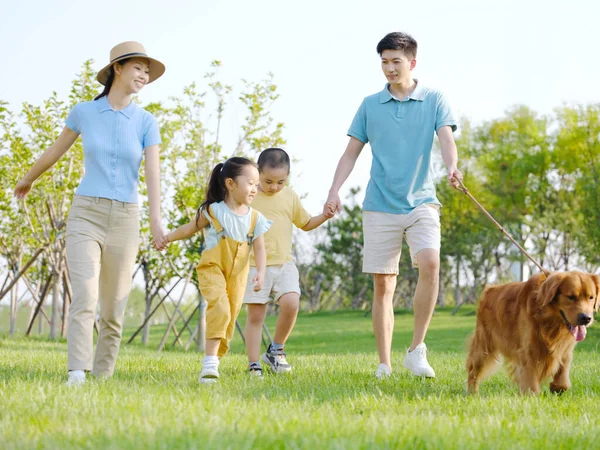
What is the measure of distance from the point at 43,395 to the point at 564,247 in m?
31.7

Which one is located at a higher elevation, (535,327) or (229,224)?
(229,224)

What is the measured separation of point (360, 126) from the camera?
6.45 meters

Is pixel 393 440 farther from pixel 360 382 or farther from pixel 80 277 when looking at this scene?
pixel 80 277

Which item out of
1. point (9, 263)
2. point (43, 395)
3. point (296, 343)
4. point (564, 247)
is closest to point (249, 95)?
point (296, 343)

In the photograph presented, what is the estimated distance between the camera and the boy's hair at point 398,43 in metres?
6.00

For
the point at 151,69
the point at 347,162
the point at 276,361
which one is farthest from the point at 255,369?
the point at 151,69

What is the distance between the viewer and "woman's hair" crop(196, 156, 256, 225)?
571 centimetres

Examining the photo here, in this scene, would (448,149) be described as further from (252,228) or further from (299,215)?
(252,228)

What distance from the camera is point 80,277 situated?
525cm

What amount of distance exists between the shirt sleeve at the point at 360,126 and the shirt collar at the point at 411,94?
0.62ft

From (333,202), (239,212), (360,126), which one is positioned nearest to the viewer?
(239,212)

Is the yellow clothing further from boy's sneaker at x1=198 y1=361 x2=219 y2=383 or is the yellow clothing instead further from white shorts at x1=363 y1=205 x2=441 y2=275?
white shorts at x1=363 y1=205 x2=441 y2=275

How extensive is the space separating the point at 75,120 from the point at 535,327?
10.9 ft

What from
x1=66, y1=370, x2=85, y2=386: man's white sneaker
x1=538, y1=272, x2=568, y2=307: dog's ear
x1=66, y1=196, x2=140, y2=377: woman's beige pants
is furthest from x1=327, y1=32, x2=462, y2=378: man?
x1=66, y1=370, x2=85, y2=386: man's white sneaker
